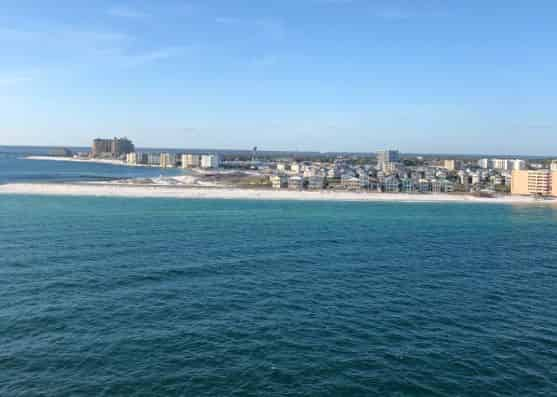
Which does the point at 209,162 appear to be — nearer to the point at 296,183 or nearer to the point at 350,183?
the point at 296,183

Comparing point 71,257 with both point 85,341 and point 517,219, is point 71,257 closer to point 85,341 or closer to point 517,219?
point 85,341

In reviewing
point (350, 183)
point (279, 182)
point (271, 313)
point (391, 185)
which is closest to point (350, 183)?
point (350, 183)

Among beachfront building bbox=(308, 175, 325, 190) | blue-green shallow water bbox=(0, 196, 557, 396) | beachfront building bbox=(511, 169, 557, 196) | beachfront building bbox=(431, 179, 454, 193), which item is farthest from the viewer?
beachfront building bbox=(308, 175, 325, 190)

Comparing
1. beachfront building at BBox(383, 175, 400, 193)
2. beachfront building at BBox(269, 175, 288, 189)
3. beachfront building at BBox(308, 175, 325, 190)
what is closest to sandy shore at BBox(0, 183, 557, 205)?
beachfront building at BBox(383, 175, 400, 193)

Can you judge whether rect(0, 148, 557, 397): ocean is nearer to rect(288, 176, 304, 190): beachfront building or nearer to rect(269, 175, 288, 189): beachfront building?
rect(288, 176, 304, 190): beachfront building

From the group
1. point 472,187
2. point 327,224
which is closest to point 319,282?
point 327,224

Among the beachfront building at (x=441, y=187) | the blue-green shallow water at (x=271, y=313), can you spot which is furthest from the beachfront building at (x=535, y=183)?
the blue-green shallow water at (x=271, y=313)
